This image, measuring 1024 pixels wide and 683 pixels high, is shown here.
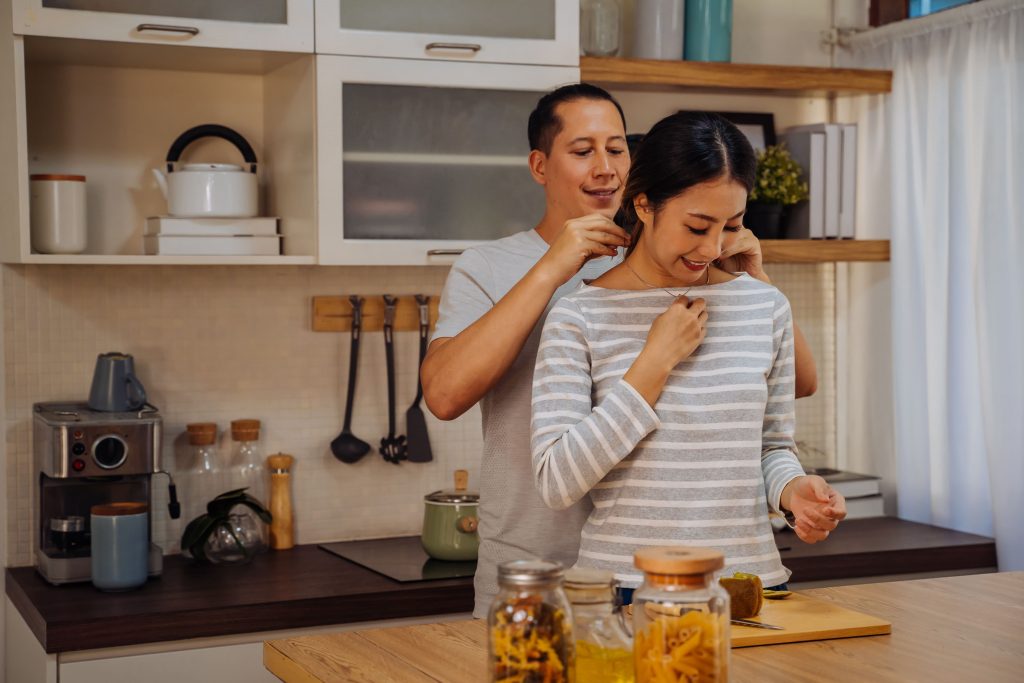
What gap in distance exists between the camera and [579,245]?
5.81 ft

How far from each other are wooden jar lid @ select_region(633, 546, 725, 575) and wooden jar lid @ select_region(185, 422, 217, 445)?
1.86m

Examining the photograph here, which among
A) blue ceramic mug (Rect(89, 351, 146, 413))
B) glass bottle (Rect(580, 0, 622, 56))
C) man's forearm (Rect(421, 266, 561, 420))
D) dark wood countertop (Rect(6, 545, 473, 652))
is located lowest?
A: dark wood countertop (Rect(6, 545, 473, 652))

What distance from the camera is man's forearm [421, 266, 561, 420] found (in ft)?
5.83

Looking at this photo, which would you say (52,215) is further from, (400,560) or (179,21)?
(400,560)

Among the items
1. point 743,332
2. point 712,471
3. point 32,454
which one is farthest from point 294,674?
point 32,454

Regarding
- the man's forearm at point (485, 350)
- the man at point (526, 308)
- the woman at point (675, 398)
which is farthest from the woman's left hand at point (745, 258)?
the man's forearm at point (485, 350)

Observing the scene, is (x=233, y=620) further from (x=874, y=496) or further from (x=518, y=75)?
(x=874, y=496)

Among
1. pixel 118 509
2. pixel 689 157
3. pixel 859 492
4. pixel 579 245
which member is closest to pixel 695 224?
pixel 689 157

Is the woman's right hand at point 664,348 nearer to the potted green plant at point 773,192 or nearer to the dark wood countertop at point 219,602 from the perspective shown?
the dark wood countertop at point 219,602

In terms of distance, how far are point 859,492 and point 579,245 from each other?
5.68ft

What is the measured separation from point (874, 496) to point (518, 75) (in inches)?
57.2

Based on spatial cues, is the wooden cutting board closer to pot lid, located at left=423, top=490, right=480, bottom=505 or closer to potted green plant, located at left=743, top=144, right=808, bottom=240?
pot lid, located at left=423, top=490, right=480, bottom=505

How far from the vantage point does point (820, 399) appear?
138 inches

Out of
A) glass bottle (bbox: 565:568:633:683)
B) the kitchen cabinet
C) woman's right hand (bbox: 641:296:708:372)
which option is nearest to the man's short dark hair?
woman's right hand (bbox: 641:296:708:372)
